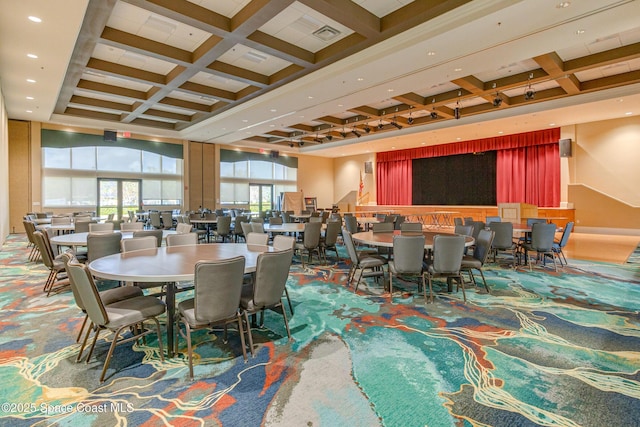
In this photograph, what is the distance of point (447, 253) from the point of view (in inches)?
176

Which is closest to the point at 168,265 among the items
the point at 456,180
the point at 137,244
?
the point at 137,244

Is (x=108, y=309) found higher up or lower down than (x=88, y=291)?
lower down

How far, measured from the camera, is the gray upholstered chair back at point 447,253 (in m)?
4.42

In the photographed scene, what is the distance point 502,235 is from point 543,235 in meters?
0.72

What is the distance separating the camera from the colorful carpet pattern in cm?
219

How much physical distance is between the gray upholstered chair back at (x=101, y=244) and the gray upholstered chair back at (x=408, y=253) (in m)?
3.86

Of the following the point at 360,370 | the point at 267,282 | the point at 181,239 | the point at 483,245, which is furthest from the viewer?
the point at 483,245

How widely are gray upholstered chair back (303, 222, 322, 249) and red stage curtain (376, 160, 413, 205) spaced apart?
14.0 meters

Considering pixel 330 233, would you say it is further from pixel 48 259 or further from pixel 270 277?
pixel 48 259

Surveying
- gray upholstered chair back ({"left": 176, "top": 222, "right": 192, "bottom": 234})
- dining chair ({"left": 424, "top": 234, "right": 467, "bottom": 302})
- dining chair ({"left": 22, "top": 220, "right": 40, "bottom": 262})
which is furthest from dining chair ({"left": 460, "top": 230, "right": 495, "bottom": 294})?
dining chair ({"left": 22, "top": 220, "right": 40, "bottom": 262})

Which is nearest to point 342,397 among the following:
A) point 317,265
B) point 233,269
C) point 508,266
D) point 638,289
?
point 233,269

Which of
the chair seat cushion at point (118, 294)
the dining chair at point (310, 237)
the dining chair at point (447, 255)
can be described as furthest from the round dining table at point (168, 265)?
the dining chair at point (310, 237)

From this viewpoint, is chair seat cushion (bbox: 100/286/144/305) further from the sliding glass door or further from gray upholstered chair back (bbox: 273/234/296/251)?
the sliding glass door

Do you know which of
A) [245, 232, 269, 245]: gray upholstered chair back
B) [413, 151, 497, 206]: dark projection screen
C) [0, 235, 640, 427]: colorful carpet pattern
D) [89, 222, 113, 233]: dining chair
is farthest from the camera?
[413, 151, 497, 206]: dark projection screen
